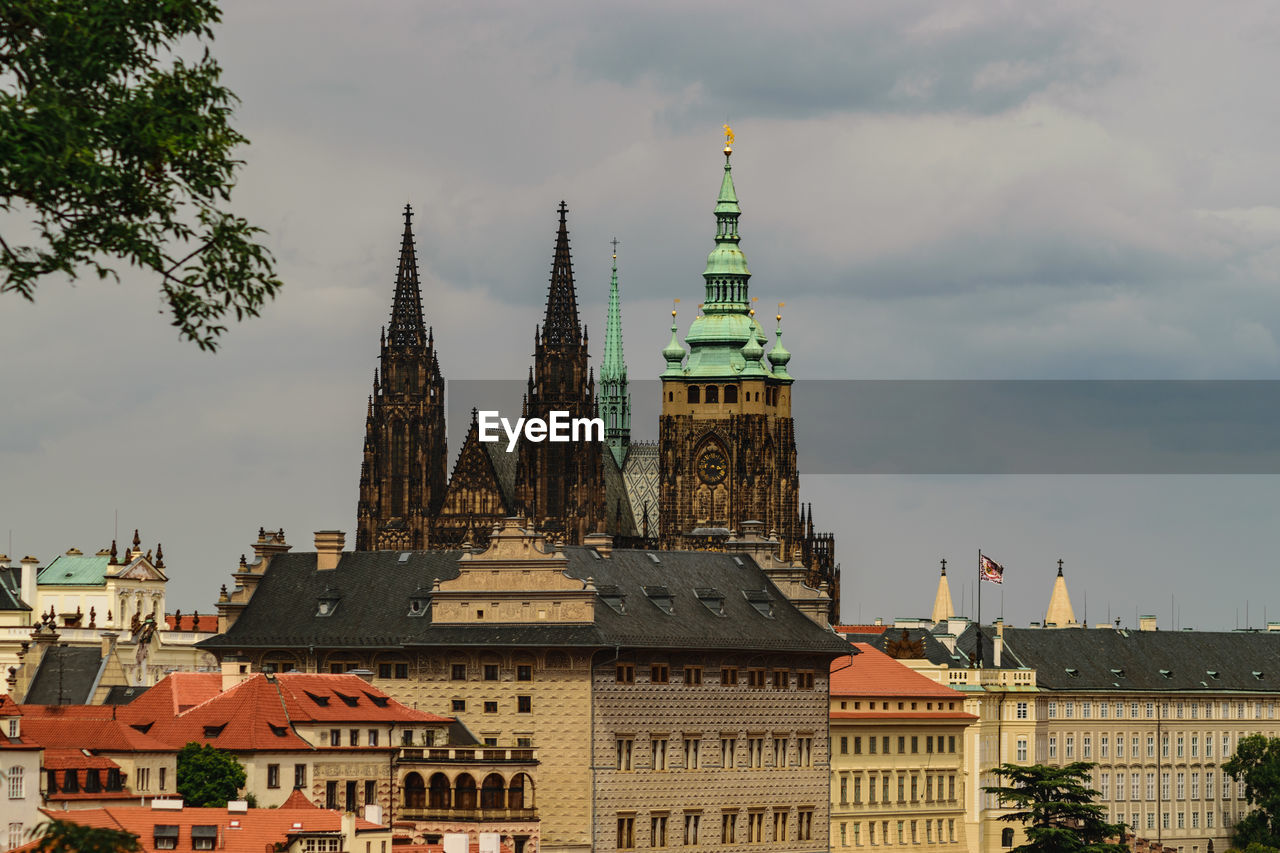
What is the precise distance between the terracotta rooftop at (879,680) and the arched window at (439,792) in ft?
109

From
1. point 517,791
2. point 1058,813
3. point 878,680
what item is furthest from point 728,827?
point 878,680

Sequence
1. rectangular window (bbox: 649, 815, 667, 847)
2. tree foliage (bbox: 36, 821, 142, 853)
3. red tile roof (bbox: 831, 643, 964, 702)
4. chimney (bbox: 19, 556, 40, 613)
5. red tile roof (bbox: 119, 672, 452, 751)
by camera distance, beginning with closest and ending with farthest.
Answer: tree foliage (bbox: 36, 821, 142, 853) < red tile roof (bbox: 119, 672, 452, 751) < rectangular window (bbox: 649, 815, 667, 847) < red tile roof (bbox: 831, 643, 964, 702) < chimney (bbox: 19, 556, 40, 613)

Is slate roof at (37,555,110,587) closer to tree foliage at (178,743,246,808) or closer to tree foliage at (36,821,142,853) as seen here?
tree foliage at (178,743,246,808)

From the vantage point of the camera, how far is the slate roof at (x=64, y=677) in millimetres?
137750

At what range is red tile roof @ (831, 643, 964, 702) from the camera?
156m

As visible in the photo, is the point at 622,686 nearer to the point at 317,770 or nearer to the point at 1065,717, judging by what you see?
the point at 317,770

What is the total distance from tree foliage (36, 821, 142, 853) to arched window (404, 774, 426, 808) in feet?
291

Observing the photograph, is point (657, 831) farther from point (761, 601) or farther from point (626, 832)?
point (761, 601)

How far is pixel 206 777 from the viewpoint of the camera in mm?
112375

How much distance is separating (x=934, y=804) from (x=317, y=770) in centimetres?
5228

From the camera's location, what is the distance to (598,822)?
5089 inches

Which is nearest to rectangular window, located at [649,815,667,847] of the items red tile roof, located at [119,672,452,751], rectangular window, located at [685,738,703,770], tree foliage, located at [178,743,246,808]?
rectangular window, located at [685,738,703,770]

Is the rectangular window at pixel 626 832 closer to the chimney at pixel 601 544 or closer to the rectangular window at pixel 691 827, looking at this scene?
the rectangular window at pixel 691 827


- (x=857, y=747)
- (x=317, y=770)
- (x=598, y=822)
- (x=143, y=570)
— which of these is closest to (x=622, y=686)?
(x=598, y=822)
